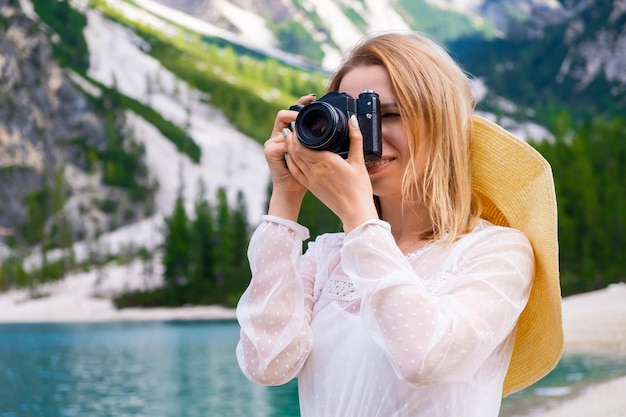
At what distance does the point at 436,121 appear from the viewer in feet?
5.80

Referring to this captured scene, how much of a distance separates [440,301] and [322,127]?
0.43 m

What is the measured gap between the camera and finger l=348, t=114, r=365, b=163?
1681 millimetres

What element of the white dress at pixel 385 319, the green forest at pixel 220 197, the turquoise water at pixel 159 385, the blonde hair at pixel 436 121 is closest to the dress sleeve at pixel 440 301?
the white dress at pixel 385 319

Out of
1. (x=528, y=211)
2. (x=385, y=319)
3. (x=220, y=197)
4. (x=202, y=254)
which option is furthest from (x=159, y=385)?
(x=220, y=197)

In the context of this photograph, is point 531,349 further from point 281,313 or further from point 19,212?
point 19,212

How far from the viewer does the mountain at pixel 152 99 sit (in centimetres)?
8412

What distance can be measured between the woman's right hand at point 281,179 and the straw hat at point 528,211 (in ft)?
1.39

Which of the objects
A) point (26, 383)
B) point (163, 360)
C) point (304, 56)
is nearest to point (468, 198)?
point (26, 383)

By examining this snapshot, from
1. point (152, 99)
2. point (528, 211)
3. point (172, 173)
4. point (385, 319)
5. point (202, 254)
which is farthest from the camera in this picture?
point (152, 99)

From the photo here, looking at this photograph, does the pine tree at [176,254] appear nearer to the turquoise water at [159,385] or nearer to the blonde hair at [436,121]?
the turquoise water at [159,385]

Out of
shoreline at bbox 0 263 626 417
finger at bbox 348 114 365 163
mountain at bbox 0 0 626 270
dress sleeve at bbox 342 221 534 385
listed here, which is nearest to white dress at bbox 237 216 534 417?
dress sleeve at bbox 342 221 534 385

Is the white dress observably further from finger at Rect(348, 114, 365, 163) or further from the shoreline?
the shoreline

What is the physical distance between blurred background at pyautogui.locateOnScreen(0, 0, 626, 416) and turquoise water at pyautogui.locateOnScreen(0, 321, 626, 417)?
9 cm

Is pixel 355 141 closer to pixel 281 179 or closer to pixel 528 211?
pixel 281 179
